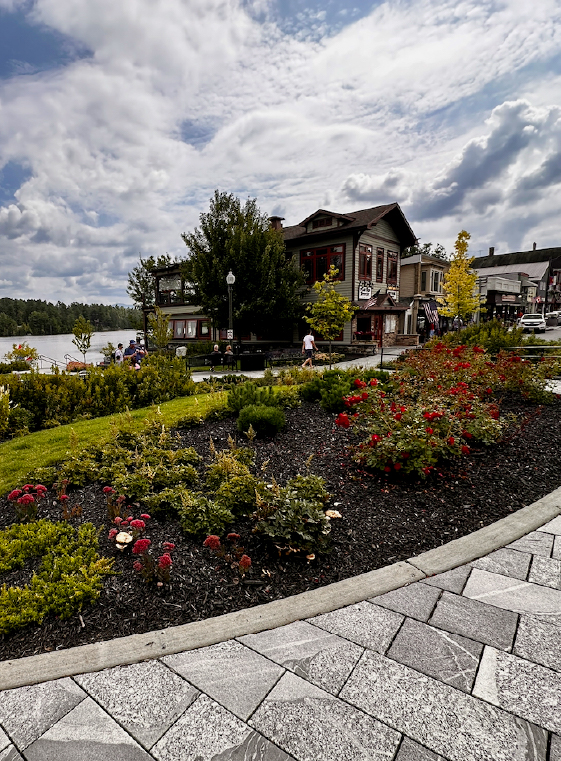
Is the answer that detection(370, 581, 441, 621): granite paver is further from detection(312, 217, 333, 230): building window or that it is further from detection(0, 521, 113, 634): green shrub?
detection(312, 217, 333, 230): building window

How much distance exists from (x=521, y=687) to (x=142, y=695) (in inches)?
75.2

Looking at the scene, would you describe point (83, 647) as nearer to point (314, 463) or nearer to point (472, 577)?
point (472, 577)

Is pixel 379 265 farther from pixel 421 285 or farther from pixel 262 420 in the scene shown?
pixel 262 420

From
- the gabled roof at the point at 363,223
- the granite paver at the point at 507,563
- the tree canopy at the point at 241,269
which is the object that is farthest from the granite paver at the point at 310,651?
the gabled roof at the point at 363,223

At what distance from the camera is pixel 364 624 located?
248 centimetres

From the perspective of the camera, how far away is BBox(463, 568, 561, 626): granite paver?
2580 millimetres

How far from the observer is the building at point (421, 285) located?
3133cm

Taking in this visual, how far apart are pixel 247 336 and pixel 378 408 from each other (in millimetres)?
21997

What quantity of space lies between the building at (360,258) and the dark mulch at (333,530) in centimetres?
1843

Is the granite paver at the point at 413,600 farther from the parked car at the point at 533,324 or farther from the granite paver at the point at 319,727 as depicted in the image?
the parked car at the point at 533,324

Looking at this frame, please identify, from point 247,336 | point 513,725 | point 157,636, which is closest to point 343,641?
point 513,725

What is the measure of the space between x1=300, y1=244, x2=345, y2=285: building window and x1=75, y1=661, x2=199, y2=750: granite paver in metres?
23.6

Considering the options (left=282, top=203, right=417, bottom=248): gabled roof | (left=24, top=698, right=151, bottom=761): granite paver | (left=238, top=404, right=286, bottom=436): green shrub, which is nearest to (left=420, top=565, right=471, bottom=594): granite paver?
(left=24, top=698, right=151, bottom=761): granite paver

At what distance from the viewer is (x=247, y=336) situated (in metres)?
26.6
